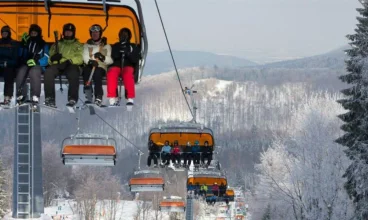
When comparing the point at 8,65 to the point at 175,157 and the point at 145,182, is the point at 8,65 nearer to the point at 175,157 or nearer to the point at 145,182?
the point at 175,157

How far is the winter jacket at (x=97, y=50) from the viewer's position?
8.42 m

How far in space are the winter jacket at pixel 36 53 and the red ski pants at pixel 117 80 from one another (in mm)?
727

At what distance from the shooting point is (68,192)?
235ft

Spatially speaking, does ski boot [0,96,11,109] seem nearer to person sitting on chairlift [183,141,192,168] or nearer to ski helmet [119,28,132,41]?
ski helmet [119,28,132,41]

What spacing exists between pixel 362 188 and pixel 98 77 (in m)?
10.7

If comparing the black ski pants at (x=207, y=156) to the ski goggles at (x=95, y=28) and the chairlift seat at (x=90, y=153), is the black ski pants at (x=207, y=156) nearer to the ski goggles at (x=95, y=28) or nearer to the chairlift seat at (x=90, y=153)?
the chairlift seat at (x=90, y=153)

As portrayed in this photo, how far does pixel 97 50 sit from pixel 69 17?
81 cm

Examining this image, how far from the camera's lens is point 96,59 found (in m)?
8.41

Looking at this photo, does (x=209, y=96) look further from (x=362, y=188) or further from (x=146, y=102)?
(x=362, y=188)

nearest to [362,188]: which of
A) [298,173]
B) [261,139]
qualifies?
[298,173]

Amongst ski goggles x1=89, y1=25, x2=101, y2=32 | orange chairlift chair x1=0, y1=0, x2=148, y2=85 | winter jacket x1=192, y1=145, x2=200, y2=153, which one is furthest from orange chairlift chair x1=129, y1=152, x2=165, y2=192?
ski goggles x1=89, y1=25, x2=101, y2=32

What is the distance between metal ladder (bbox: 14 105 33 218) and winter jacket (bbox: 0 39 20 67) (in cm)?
3712

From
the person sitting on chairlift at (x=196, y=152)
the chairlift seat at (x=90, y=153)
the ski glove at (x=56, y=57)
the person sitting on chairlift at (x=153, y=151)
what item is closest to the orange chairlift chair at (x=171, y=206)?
the person sitting on chairlift at (x=153, y=151)

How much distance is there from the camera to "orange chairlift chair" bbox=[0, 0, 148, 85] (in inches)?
340
